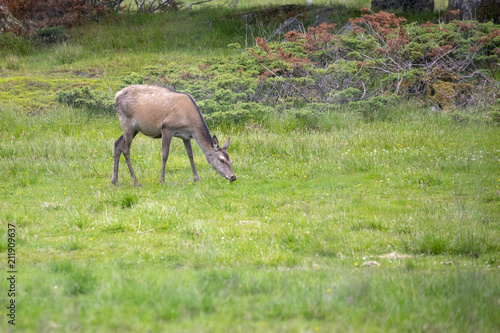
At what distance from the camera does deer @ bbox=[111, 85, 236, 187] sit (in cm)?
1000

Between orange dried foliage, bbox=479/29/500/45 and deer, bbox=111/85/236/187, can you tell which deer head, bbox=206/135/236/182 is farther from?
orange dried foliage, bbox=479/29/500/45

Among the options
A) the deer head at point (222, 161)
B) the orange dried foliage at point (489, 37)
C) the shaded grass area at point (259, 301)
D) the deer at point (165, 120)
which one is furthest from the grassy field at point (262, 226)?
the orange dried foliage at point (489, 37)

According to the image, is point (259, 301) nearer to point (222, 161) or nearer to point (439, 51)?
point (222, 161)

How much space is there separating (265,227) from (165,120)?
372cm

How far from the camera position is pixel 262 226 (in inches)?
291

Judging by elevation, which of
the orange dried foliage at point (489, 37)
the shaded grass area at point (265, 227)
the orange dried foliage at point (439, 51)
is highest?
the orange dried foliage at point (489, 37)

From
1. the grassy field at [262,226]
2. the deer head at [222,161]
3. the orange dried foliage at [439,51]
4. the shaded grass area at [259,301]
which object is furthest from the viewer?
the orange dried foliage at [439,51]

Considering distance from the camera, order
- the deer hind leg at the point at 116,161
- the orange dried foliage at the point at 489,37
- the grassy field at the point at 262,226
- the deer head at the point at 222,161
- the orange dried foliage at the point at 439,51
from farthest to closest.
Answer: the orange dried foliage at the point at 439,51 → the orange dried foliage at the point at 489,37 → the deer hind leg at the point at 116,161 → the deer head at the point at 222,161 → the grassy field at the point at 262,226

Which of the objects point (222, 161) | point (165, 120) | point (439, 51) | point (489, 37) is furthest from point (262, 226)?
point (489, 37)

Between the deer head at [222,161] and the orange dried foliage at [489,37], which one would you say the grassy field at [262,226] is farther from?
the orange dried foliage at [489,37]

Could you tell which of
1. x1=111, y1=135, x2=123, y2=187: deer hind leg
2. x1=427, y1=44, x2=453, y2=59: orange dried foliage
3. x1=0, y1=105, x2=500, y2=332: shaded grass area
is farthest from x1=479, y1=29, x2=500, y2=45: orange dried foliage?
x1=111, y1=135, x2=123, y2=187: deer hind leg

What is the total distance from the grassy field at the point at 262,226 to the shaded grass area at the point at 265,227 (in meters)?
0.03

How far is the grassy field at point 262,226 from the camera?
3.92m

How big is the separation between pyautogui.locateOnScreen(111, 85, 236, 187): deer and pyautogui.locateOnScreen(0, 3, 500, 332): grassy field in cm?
48
